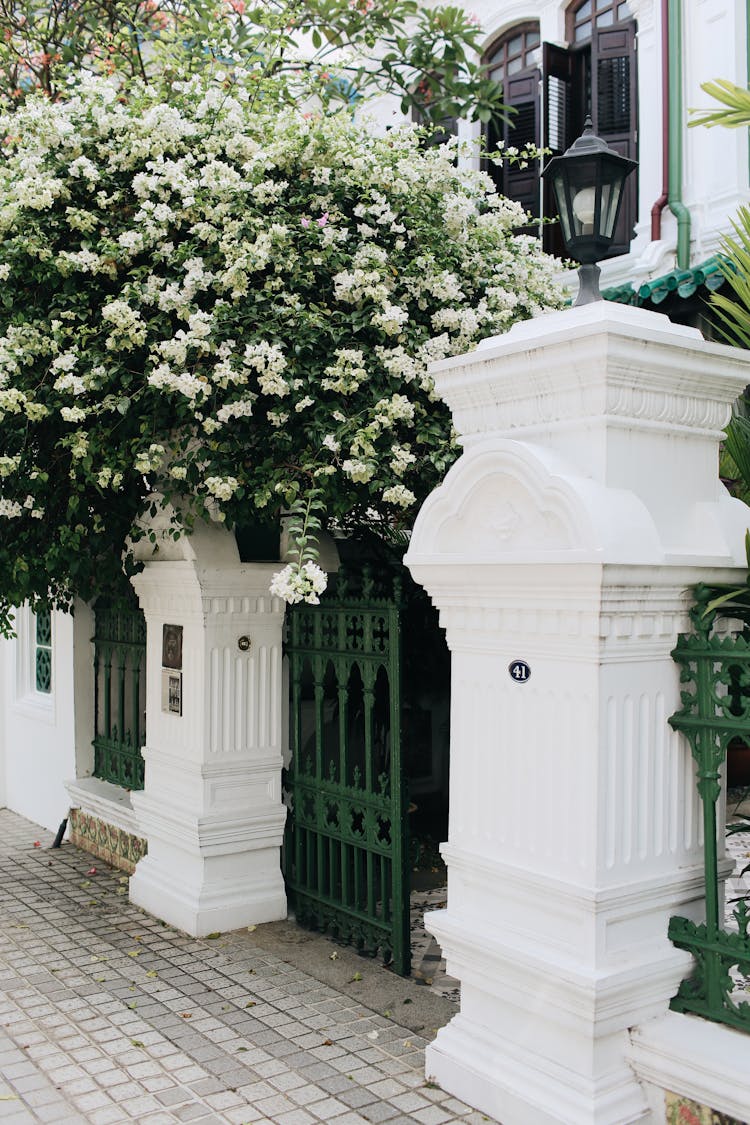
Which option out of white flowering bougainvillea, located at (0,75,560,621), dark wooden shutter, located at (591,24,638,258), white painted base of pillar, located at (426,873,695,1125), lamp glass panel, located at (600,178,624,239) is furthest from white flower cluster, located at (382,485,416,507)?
dark wooden shutter, located at (591,24,638,258)

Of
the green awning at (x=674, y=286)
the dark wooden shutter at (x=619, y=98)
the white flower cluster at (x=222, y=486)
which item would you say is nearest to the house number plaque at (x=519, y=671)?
the white flower cluster at (x=222, y=486)

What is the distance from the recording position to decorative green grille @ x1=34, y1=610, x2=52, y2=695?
28.8 ft

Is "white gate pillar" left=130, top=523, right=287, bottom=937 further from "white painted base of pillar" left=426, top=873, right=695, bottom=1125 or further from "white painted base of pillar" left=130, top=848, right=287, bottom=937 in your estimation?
"white painted base of pillar" left=426, top=873, right=695, bottom=1125

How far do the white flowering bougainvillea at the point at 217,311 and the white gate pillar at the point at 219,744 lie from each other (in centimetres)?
50

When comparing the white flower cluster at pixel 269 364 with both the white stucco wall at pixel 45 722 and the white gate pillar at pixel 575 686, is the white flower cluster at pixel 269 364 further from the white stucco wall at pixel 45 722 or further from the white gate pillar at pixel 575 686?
the white stucco wall at pixel 45 722

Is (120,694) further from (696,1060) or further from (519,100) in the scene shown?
(519,100)

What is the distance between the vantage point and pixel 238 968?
205 inches

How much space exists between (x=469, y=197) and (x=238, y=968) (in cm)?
433

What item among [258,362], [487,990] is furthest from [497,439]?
[487,990]

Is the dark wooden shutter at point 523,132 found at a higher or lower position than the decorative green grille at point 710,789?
higher

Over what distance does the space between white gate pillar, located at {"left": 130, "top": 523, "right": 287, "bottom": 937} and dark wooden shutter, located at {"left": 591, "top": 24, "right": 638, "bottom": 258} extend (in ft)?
17.9

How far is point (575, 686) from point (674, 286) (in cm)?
517

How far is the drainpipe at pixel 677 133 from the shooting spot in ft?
28.9

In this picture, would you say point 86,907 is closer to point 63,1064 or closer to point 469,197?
point 63,1064
